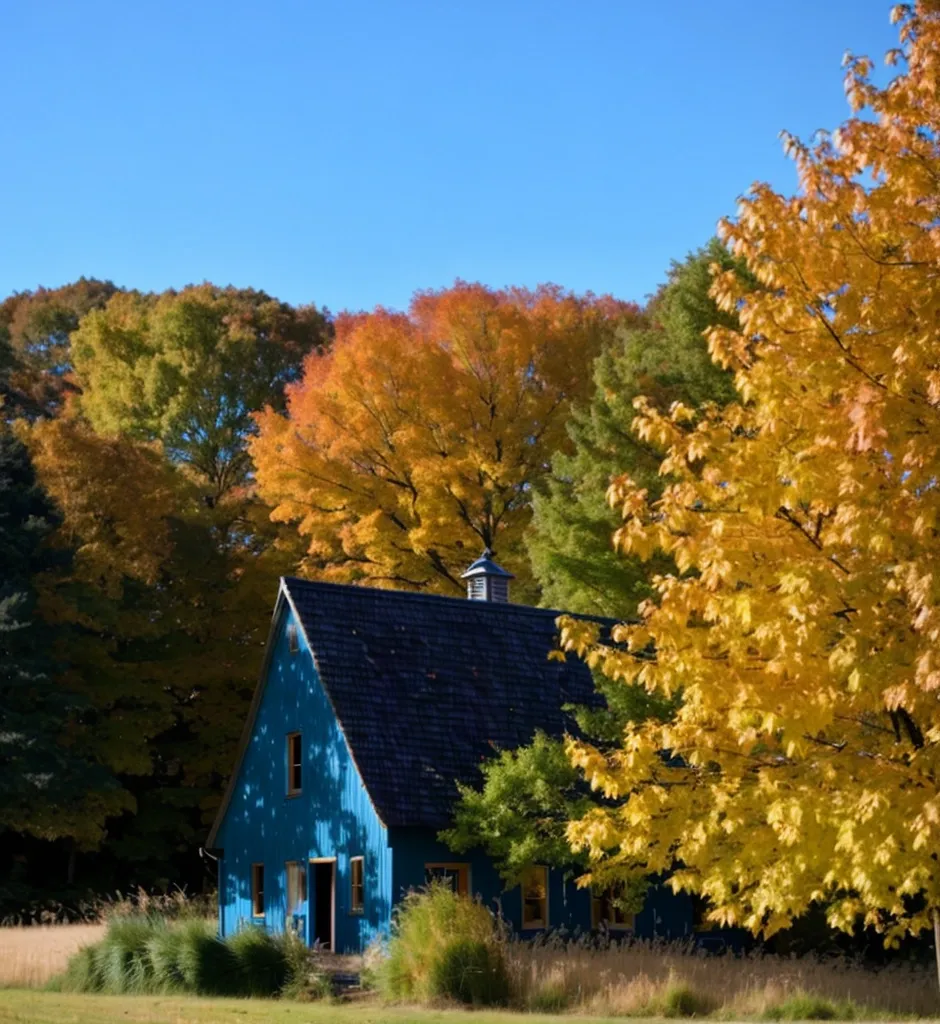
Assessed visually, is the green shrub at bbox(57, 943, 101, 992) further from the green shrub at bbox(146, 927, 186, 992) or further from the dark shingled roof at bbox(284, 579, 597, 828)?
the dark shingled roof at bbox(284, 579, 597, 828)

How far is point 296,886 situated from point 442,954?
8982 millimetres

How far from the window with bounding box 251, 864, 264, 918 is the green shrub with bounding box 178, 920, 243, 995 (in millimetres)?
7246

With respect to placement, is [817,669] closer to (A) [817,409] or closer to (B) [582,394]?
(A) [817,409]

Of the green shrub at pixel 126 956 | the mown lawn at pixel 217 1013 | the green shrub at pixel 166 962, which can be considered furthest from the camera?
the green shrub at pixel 126 956

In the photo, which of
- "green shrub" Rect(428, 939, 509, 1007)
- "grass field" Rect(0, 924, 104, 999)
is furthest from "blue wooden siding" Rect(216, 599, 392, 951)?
"green shrub" Rect(428, 939, 509, 1007)

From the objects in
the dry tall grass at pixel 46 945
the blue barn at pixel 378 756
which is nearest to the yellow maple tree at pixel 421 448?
the blue barn at pixel 378 756

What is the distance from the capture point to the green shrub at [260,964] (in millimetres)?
23719

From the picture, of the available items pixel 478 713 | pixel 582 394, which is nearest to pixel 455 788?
pixel 478 713

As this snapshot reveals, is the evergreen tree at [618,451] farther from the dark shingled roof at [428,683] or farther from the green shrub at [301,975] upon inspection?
the green shrub at [301,975]

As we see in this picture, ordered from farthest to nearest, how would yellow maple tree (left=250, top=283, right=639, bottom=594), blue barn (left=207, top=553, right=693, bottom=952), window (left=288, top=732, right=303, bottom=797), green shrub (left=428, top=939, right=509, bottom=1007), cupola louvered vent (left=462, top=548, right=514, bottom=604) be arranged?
1. yellow maple tree (left=250, top=283, right=639, bottom=594)
2. cupola louvered vent (left=462, top=548, right=514, bottom=604)
3. window (left=288, top=732, right=303, bottom=797)
4. blue barn (left=207, top=553, right=693, bottom=952)
5. green shrub (left=428, top=939, right=509, bottom=1007)

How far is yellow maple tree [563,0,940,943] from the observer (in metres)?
12.4

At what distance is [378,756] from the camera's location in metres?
28.2

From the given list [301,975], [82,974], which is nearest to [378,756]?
[301,975]

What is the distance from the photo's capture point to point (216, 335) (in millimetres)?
57812
